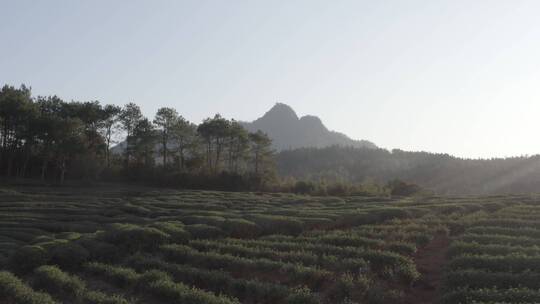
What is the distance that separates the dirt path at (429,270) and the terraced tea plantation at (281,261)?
6 centimetres

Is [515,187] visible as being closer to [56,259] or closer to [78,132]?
[78,132]

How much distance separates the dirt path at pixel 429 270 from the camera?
1744cm

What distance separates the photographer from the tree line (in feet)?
250

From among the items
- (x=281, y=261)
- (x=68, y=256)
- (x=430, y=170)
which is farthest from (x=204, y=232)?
A: (x=430, y=170)

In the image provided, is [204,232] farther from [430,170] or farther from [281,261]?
[430,170]

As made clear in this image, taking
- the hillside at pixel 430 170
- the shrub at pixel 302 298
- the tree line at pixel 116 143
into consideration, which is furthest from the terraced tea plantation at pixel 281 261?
the hillside at pixel 430 170

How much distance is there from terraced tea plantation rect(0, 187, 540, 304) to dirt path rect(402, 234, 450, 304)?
55 millimetres

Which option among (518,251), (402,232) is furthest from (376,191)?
(518,251)

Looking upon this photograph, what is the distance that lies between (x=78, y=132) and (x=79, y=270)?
62.4m

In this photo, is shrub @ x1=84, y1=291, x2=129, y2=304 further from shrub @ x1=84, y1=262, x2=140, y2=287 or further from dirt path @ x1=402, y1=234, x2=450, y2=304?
dirt path @ x1=402, y1=234, x2=450, y2=304

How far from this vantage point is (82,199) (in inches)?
2047

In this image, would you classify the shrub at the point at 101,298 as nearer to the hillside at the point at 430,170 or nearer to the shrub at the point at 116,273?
the shrub at the point at 116,273

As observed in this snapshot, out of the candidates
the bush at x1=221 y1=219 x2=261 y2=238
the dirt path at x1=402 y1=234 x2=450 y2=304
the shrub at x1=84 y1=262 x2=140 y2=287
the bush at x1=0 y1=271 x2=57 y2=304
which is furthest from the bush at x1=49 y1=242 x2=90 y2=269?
the dirt path at x1=402 y1=234 x2=450 y2=304

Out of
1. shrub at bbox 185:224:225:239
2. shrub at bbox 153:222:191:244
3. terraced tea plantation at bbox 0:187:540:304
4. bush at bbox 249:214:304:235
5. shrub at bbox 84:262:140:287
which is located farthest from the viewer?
bush at bbox 249:214:304:235
